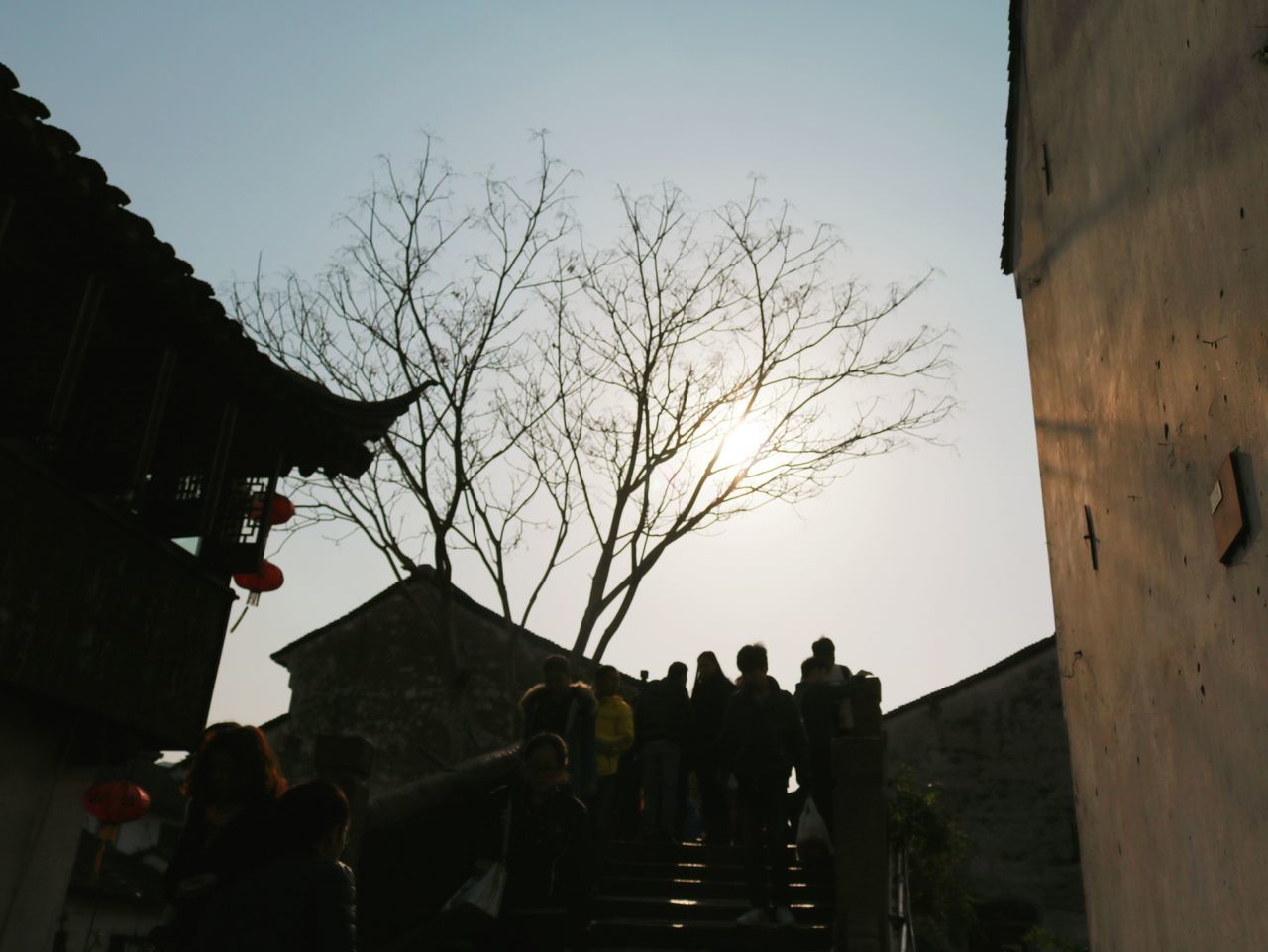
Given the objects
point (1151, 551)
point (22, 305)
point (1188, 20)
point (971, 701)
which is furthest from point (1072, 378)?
point (971, 701)

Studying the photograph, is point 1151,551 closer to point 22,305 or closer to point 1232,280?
point 1232,280

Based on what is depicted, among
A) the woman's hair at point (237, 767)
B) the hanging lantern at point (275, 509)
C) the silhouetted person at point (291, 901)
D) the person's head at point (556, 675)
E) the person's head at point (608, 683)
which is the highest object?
the hanging lantern at point (275, 509)

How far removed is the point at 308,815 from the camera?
4113 mm

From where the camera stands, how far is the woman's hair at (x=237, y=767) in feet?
15.9

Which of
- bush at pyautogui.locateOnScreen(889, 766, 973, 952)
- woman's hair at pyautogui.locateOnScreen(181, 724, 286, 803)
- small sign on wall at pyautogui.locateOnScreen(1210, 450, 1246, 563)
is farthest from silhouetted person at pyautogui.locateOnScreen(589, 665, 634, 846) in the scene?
small sign on wall at pyautogui.locateOnScreen(1210, 450, 1246, 563)

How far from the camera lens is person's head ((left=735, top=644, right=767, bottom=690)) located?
8570mm

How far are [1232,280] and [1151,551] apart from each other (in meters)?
1.69

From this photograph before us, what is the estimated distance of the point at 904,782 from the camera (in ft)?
41.2

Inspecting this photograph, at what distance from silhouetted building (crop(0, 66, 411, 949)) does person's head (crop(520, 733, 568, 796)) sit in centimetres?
320

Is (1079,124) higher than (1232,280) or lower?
higher

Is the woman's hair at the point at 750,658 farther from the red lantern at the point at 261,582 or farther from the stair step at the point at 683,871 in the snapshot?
the red lantern at the point at 261,582

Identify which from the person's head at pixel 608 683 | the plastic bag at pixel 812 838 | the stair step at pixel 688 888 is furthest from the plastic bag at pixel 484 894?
the plastic bag at pixel 812 838

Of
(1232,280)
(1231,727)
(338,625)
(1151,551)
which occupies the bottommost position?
(1231,727)

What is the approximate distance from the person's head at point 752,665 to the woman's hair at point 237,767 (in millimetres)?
4285
